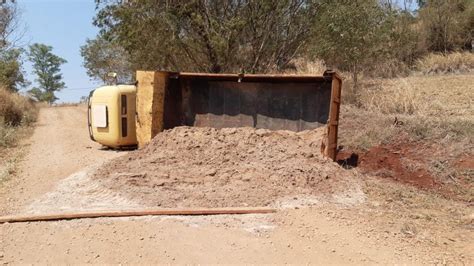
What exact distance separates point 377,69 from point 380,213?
37.5 feet

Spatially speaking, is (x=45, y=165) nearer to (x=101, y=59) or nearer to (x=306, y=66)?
(x=306, y=66)

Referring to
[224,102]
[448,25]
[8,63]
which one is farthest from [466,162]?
[8,63]

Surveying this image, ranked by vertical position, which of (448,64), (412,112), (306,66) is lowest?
(412,112)

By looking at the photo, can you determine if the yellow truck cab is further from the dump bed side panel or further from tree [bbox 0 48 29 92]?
tree [bbox 0 48 29 92]

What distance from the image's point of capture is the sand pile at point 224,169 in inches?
218

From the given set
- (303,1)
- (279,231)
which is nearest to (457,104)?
(303,1)

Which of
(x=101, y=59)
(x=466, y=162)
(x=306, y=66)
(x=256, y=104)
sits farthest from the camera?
(x=101, y=59)

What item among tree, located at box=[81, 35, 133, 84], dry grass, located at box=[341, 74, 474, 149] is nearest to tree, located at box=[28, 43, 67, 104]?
tree, located at box=[81, 35, 133, 84]

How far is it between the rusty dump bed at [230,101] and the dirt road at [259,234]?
201 cm

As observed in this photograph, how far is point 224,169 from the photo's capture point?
20.8ft

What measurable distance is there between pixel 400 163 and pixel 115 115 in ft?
16.6

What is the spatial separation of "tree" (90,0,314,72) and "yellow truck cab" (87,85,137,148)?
3.69m

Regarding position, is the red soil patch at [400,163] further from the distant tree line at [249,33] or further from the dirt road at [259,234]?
the distant tree line at [249,33]

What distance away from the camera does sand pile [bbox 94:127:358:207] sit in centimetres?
553
